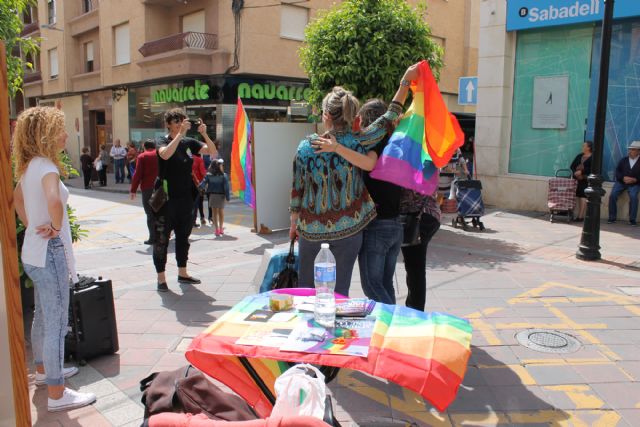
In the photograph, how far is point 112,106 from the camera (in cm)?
2634

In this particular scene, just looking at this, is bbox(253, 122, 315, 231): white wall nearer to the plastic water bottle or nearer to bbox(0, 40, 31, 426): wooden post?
the plastic water bottle

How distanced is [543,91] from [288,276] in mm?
10123

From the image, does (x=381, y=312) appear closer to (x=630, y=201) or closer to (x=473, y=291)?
(x=473, y=291)

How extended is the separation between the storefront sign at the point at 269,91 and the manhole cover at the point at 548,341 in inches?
646

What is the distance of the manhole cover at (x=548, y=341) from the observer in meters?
4.32

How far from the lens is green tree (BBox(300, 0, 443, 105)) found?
8281 millimetres

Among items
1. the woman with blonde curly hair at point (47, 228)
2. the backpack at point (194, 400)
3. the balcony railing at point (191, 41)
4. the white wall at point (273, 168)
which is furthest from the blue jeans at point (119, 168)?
the backpack at point (194, 400)

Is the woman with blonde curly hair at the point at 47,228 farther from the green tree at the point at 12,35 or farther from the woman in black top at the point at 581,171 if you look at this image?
the woman in black top at the point at 581,171

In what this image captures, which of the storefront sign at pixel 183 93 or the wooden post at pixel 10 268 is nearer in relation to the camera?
the wooden post at pixel 10 268

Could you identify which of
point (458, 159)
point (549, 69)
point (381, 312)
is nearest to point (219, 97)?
point (549, 69)

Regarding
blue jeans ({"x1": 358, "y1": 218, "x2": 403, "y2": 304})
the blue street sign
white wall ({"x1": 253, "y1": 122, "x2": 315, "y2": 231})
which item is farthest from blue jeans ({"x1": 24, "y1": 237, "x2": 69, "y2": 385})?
the blue street sign

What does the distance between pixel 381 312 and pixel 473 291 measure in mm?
3412

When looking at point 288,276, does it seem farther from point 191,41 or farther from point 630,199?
point 191,41

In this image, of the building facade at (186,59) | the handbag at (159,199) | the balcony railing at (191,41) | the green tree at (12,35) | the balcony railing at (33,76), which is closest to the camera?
the green tree at (12,35)
